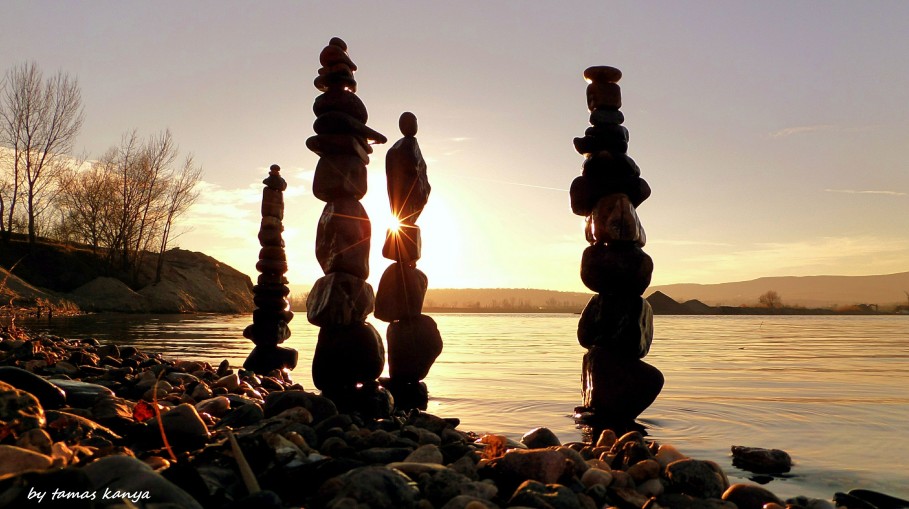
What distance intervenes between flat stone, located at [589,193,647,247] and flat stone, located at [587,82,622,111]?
1.06 meters

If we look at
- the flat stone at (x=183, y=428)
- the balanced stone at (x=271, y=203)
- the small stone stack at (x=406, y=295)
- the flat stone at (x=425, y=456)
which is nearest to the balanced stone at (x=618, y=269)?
the small stone stack at (x=406, y=295)

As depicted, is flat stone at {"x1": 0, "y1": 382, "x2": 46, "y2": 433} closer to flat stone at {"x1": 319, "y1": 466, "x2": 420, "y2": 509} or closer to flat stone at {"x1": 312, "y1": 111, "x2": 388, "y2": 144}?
flat stone at {"x1": 319, "y1": 466, "x2": 420, "y2": 509}

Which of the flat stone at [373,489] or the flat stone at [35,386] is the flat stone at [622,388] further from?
the flat stone at [35,386]

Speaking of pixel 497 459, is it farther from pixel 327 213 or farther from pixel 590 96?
pixel 590 96

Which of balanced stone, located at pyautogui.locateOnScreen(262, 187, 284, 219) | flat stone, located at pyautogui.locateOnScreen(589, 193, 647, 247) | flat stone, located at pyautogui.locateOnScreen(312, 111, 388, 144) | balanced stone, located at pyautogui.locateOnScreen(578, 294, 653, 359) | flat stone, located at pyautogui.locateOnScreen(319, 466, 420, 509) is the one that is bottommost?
flat stone, located at pyautogui.locateOnScreen(319, 466, 420, 509)

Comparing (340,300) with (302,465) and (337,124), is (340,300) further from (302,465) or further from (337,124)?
(302,465)

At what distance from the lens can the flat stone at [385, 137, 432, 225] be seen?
24.1ft

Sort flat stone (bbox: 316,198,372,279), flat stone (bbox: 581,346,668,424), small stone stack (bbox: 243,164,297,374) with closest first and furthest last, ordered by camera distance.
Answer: flat stone (bbox: 581,346,668,424) → flat stone (bbox: 316,198,372,279) → small stone stack (bbox: 243,164,297,374)

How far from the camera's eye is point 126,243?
1660 inches

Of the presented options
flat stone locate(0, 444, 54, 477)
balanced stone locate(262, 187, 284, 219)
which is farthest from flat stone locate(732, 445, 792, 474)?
balanced stone locate(262, 187, 284, 219)

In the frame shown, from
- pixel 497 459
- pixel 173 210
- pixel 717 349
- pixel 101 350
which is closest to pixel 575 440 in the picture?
pixel 497 459

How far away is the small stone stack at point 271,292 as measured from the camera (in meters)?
10.4

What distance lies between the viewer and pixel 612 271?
646 cm

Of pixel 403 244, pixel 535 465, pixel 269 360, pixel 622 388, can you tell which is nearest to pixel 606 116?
pixel 403 244
